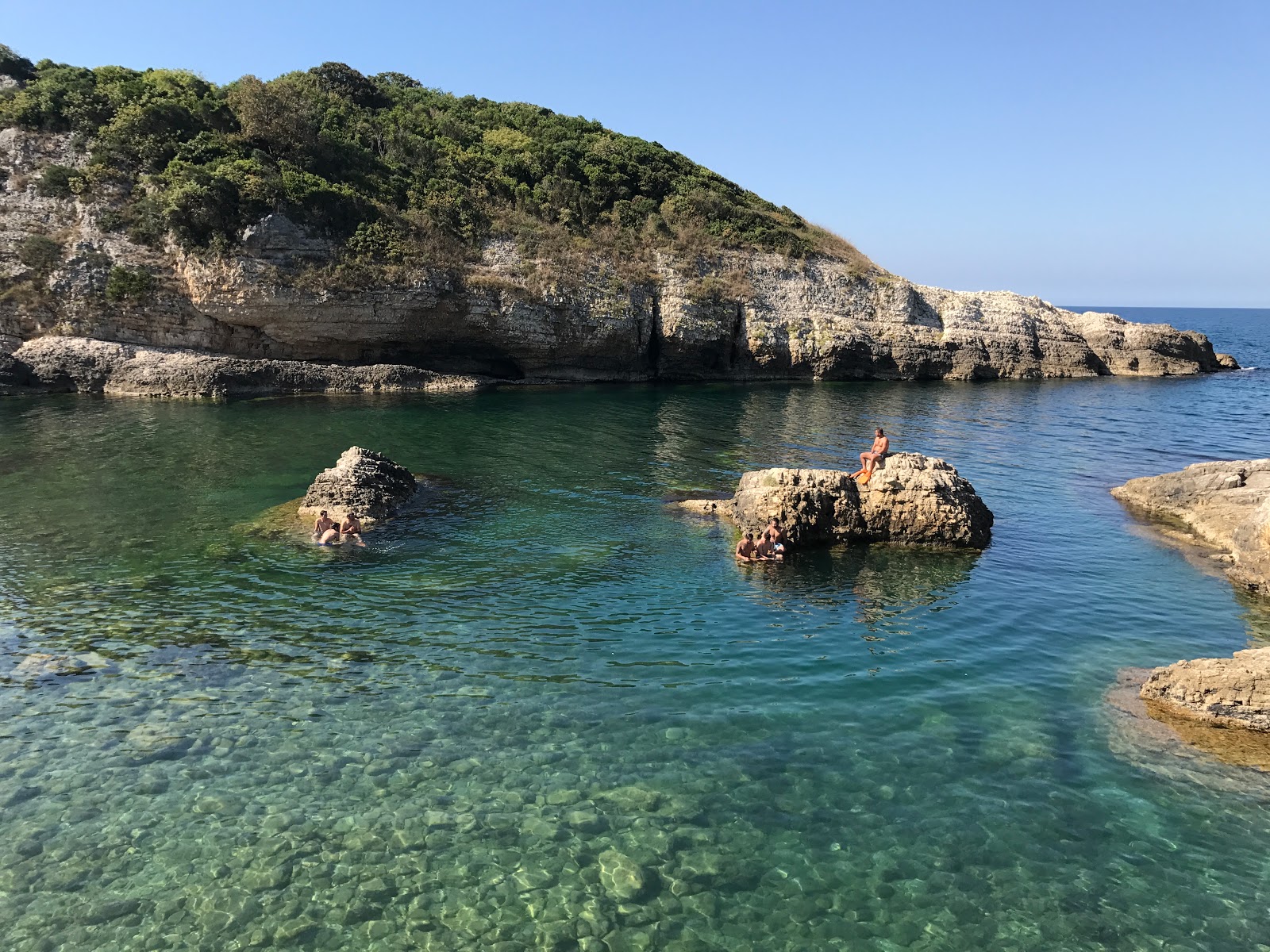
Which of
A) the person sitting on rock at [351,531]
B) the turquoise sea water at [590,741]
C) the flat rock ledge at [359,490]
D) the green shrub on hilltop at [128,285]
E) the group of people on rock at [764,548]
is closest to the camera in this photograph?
the turquoise sea water at [590,741]

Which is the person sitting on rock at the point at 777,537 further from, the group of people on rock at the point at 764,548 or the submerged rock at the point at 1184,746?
the submerged rock at the point at 1184,746

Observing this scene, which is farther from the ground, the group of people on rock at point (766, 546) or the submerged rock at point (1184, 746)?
the group of people on rock at point (766, 546)

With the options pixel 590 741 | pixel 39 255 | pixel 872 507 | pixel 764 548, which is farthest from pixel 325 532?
pixel 39 255

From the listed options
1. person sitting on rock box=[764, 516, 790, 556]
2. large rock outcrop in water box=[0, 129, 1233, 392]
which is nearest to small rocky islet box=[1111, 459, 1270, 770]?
person sitting on rock box=[764, 516, 790, 556]

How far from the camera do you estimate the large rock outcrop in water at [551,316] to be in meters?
45.3

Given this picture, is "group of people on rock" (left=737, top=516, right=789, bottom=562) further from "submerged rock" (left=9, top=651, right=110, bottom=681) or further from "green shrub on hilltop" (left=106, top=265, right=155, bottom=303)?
"green shrub on hilltop" (left=106, top=265, right=155, bottom=303)

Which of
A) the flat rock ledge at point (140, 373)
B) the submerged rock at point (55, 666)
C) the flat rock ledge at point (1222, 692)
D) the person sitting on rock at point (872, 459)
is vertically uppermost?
the flat rock ledge at point (140, 373)

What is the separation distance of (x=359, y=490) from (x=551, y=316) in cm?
3252

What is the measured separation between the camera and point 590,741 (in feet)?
36.7

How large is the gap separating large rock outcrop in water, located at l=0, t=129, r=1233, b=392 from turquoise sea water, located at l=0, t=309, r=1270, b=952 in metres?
26.0

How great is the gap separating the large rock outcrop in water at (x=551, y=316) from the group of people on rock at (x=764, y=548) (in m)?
35.7

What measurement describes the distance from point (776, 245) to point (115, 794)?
196ft

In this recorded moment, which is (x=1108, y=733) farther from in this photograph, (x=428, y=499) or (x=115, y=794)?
(x=428, y=499)

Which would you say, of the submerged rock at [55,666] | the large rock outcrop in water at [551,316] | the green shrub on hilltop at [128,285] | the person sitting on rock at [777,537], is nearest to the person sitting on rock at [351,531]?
the submerged rock at [55,666]
